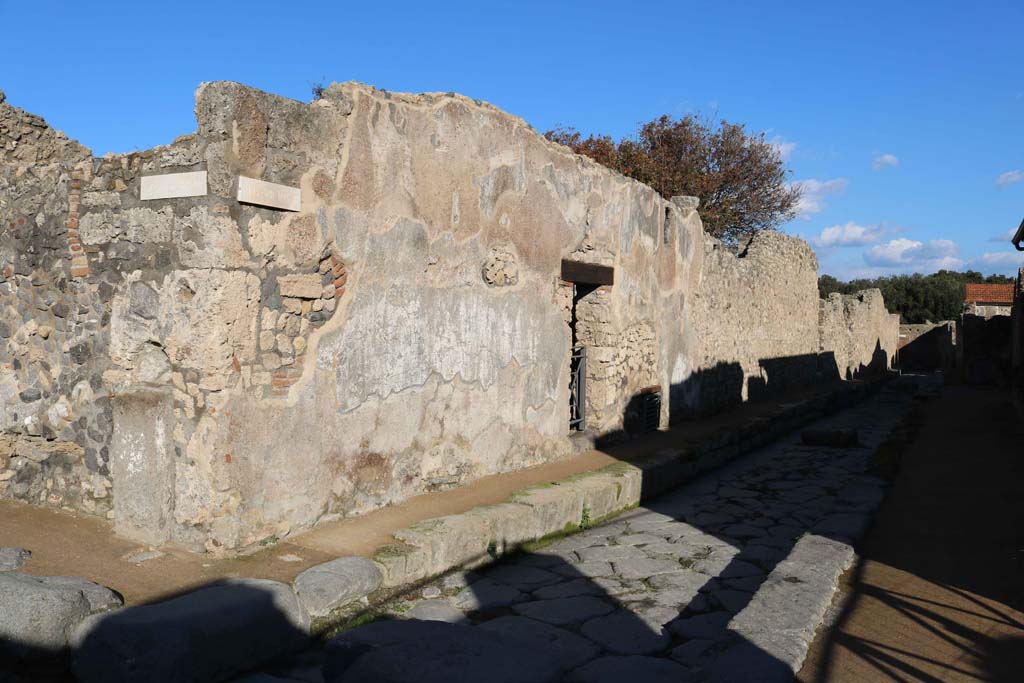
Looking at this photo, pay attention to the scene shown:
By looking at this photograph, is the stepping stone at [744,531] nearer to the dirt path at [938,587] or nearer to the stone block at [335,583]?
the dirt path at [938,587]

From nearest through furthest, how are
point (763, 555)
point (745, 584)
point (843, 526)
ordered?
point (745, 584)
point (763, 555)
point (843, 526)

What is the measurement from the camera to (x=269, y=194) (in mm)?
3771

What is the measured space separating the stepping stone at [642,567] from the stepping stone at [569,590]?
0.81 feet

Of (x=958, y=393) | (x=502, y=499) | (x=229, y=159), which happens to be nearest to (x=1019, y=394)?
(x=958, y=393)

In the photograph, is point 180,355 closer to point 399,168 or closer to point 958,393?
point 399,168

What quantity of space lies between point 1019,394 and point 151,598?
42.6 ft

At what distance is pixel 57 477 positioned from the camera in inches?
169

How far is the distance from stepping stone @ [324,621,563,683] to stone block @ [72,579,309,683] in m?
0.24

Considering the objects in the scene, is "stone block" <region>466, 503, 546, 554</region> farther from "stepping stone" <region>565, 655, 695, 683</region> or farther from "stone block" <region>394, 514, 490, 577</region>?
"stepping stone" <region>565, 655, 695, 683</region>

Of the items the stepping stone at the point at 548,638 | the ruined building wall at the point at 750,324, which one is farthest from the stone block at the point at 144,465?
the ruined building wall at the point at 750,324

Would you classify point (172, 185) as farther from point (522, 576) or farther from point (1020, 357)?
point (1020, 357)

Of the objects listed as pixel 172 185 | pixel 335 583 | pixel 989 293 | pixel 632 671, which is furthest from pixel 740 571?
pixel 989 293

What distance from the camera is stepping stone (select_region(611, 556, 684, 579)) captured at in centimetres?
434

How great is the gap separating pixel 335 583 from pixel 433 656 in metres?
0.65
